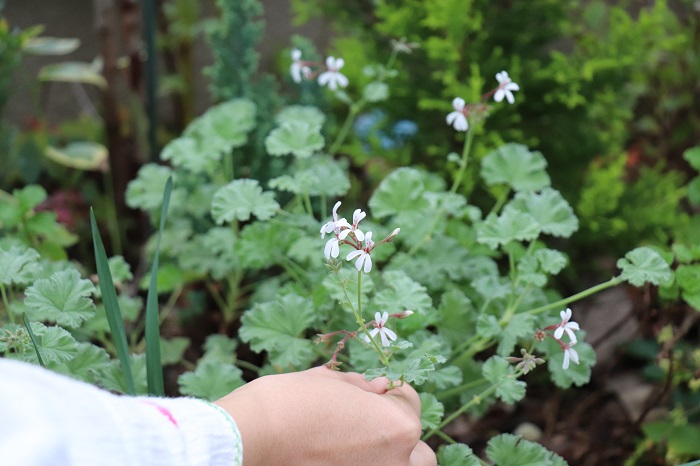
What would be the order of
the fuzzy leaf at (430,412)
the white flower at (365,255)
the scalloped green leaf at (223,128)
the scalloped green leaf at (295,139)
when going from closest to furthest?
the white flower at (365,255), the fuzzy leaf at (430,412), the scalloped green leaf at (295,139), the scalloped green leaf at (223,128)

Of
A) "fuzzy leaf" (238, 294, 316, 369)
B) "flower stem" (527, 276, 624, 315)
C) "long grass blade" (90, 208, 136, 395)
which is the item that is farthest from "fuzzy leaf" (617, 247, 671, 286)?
"long grass blade" (90, 208, 136, 395)

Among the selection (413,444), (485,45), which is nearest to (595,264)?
(485,45)

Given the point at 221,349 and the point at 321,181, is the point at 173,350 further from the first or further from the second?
the point at 321,181

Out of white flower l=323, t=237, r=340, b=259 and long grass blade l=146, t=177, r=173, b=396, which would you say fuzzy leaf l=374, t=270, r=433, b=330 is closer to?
white flower l=323, t=237, r=340, b=259

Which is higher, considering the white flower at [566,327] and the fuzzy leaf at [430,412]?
the white flower at [566,327]

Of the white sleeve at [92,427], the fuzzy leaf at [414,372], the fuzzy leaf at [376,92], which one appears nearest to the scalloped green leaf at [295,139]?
the fuzzy leaf at [376,92]

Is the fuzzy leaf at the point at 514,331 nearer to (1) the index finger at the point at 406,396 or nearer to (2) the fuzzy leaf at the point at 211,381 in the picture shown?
(1) the index finger at the point at 406,396

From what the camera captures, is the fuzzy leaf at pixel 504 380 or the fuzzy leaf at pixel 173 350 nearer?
the fuzzy leaf at pixel 504 380
